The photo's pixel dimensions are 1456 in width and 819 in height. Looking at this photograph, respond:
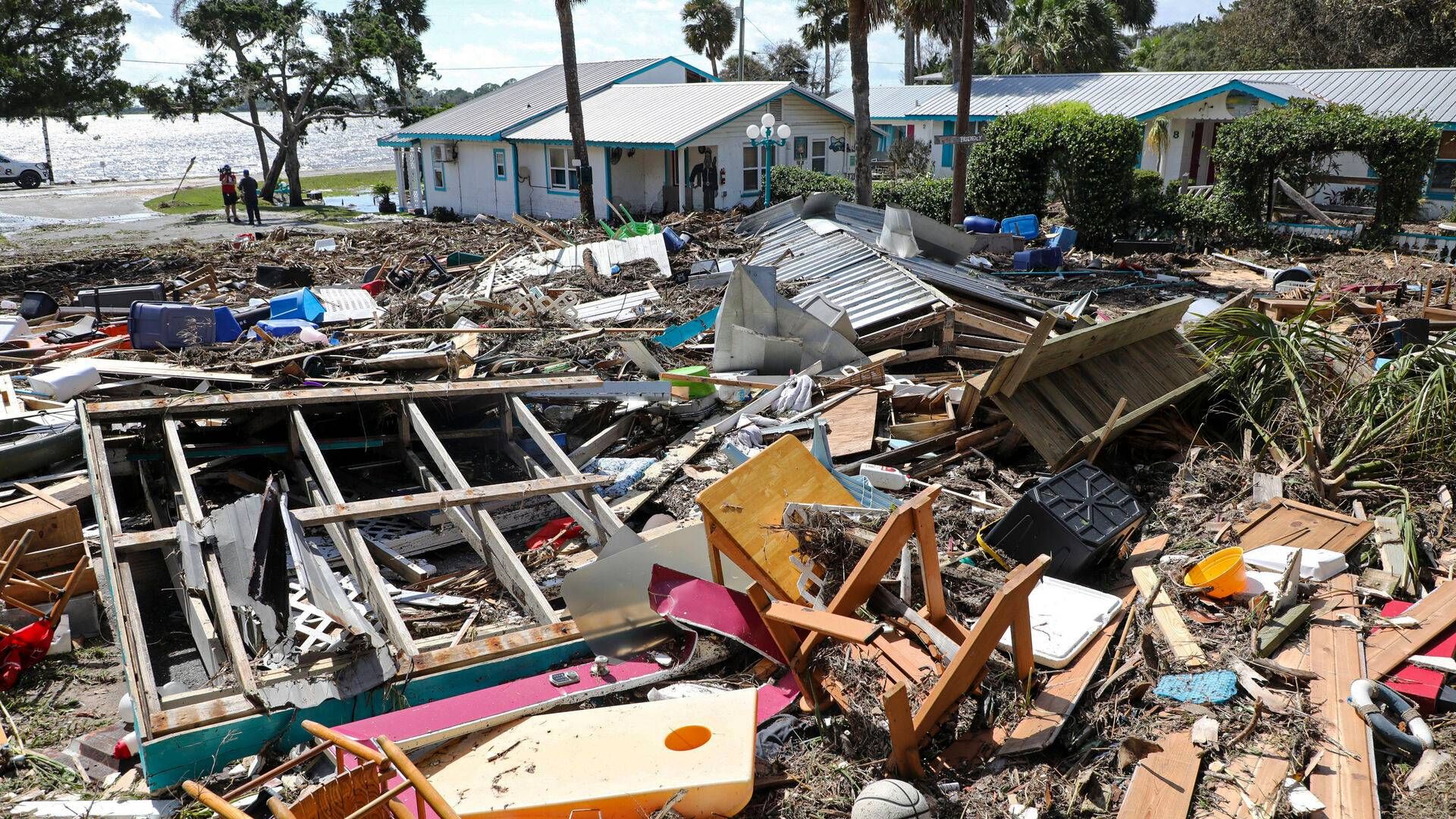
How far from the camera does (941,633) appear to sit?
15.5ft

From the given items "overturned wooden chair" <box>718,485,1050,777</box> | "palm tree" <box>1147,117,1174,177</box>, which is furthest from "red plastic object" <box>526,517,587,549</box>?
"palm tree" <box>1147,117,1174,177</box>

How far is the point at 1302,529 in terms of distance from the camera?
6.09 metres

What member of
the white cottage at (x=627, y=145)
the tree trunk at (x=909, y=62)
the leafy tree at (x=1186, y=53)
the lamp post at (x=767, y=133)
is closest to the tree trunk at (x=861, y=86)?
the lamp post at (x=767, y=133)

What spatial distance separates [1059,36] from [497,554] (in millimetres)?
36004

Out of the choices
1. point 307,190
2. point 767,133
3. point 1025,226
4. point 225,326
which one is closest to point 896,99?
point 767,133

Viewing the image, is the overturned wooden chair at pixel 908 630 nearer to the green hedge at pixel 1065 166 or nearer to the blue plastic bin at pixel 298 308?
the blue plastic bin at pixel 298 308

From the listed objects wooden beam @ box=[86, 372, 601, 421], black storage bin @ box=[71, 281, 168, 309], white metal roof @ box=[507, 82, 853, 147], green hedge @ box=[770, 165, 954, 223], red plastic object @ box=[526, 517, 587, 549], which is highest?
white metal roof @ box=[507, 82, 853, 147]

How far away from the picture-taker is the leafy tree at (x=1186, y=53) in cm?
4609

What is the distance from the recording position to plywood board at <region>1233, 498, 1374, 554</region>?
5.92 meters

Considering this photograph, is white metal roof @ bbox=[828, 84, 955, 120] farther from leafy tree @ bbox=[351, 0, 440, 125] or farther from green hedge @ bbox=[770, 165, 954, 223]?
leafy tree @ bbox=[351, 0, 440, 125]

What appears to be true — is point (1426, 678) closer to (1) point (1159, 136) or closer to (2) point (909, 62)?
(1) point (1159, 136)

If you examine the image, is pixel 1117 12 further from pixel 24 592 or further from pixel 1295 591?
pixel 24 592

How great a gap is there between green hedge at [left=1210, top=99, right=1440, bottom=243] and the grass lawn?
25.7m

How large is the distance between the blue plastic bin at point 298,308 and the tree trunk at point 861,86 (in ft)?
37.9
